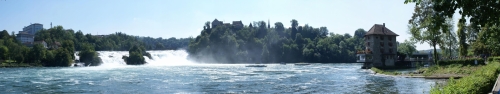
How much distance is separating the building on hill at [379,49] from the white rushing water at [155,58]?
73455mm

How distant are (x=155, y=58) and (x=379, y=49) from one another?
8429 cm

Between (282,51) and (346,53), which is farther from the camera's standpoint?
A: (282,51)

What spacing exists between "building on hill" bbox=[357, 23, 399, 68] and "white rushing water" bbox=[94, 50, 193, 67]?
73455 millimetres

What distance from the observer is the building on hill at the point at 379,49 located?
242 ft

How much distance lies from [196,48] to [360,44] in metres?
72.5

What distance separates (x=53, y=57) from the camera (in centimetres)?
11650

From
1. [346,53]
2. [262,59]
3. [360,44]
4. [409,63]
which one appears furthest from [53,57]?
[360,44]

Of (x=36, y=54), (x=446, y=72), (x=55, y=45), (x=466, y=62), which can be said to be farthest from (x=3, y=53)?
(x=466, y=62)

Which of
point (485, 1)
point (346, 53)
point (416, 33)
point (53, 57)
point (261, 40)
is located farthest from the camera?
point (261, 40)

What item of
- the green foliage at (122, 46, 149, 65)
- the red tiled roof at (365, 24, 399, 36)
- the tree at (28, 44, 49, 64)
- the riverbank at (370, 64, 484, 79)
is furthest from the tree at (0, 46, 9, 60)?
the riverbank at (370, 64, 484, 79)

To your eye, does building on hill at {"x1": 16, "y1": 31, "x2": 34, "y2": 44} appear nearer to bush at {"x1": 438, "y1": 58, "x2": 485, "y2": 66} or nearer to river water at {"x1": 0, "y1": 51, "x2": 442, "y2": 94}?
river water at {"x1": 0, "y1": 51, "x2": 442, "y2": 94}

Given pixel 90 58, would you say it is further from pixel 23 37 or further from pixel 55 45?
pixel 23 37

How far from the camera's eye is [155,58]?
138m

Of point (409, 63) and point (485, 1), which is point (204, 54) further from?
point (485, 1)
